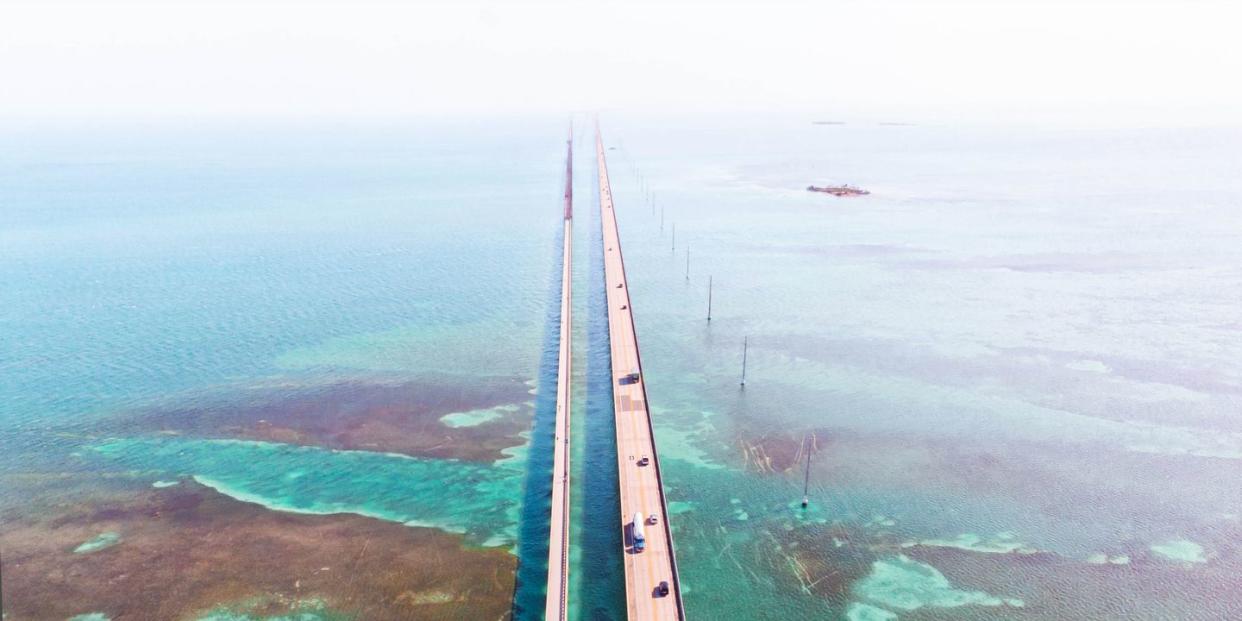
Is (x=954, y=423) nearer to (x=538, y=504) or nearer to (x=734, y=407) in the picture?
(x=734, y=407)

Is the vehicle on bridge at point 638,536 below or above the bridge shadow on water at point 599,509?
above

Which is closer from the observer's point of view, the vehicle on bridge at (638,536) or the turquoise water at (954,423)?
the vehicle on bridge at (638,536)

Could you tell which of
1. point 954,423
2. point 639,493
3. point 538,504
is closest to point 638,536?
point 639,493

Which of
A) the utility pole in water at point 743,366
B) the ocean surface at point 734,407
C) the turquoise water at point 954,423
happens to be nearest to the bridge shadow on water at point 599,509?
the ocean surface at point 734,407

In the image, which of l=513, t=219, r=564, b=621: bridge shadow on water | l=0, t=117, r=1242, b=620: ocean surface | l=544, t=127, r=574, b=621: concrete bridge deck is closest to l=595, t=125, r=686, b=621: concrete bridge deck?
l=0, t=117, r=1242, b=620: ocean surface

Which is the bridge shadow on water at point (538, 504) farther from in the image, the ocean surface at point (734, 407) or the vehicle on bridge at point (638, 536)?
the vehicle on bridge at point (638, 536)

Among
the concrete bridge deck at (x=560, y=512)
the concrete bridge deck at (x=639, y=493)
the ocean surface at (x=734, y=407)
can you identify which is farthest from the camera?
the ocean surface at (x=734, y=407)

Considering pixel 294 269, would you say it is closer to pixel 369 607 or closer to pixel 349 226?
pixel 349 226

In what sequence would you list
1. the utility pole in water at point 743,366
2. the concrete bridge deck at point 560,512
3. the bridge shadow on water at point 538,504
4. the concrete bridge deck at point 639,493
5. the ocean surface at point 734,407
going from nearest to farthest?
the concrete bridge deck at point 639,493, the concrete bridge deck at point 560,512, the bridge shadow on water at point 538,504, the ocean surface at point 734,407, the utility pole in water at point 743,366
